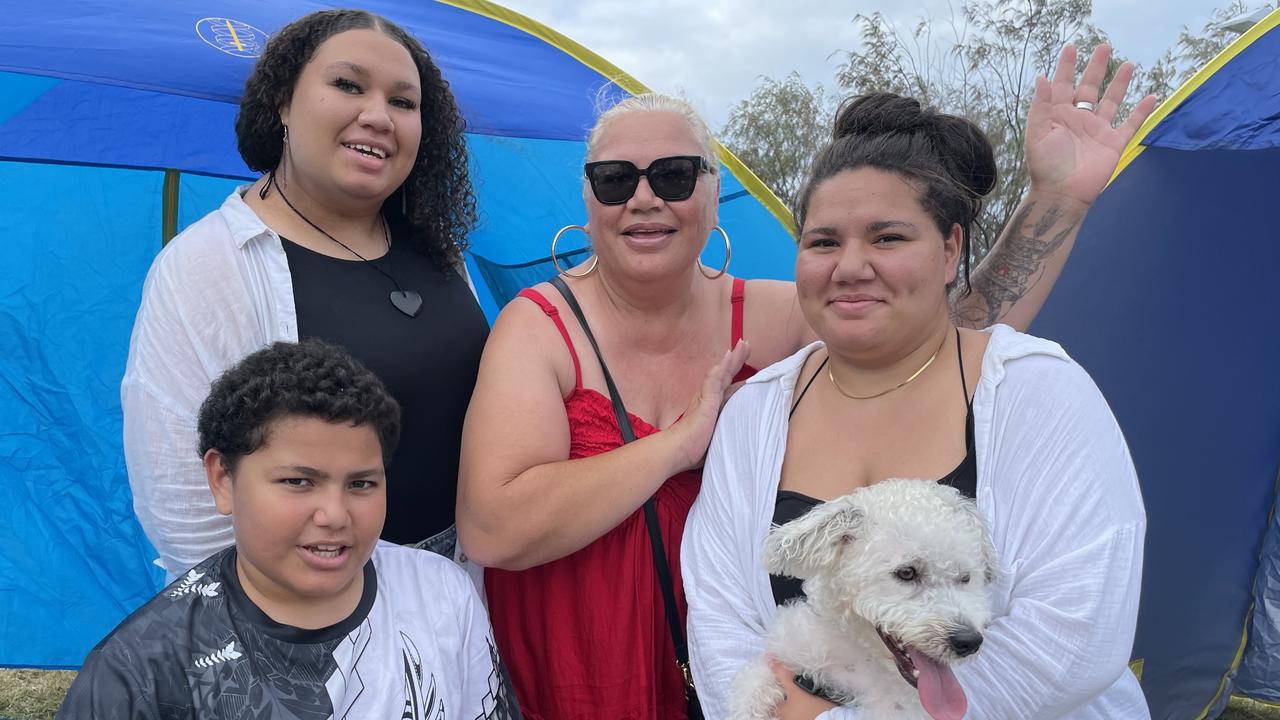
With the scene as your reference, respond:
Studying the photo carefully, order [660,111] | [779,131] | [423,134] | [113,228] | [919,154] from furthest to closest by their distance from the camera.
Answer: [779,131] < [113,228] < [423,134] < [660,111] < [919,154]

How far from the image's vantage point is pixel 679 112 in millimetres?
2523

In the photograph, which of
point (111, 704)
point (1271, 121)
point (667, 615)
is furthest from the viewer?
point (1271, 121)

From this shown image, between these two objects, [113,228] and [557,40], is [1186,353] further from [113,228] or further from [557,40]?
[113,228]

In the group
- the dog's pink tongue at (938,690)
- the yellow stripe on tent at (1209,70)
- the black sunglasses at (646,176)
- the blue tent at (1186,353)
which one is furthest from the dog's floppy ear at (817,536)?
the blue tent at (1186,353)

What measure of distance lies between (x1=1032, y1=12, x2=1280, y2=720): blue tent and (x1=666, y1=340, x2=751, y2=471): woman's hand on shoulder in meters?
2.02

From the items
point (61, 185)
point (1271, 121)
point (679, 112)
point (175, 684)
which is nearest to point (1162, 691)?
point (1271, 121)

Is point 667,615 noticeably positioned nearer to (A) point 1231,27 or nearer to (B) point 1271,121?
(B) point 1271,121

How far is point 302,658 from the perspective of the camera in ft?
5.89

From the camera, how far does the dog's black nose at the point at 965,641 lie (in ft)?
5.11

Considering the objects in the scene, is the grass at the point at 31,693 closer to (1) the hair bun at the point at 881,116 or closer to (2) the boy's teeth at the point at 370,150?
(2) the boy's teeth at the point at 370,150

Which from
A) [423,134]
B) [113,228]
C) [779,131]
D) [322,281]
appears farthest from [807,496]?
[779,131]

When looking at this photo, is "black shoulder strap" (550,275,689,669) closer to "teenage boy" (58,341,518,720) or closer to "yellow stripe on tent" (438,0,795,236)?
"teenage boy" (58,341,518,720)

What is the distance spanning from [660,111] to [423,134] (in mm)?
731

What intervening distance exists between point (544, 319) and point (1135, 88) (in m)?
10.6
